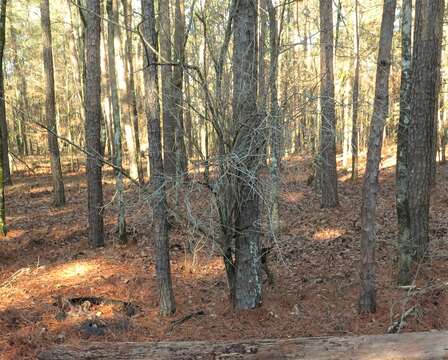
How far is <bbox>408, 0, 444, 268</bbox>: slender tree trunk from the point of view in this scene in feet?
22.8

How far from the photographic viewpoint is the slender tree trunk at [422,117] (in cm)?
696

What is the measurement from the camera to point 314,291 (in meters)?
7.46

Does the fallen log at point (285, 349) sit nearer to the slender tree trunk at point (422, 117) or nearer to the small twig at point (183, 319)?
the small twig at point (183, 319)

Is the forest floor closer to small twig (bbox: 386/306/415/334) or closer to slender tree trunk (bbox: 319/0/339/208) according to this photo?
small twig (bbox: 386/306/415/334)

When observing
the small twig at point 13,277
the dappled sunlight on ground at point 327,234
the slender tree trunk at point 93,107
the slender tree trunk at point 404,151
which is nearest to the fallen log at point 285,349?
the slender tree trunk at point 404,151

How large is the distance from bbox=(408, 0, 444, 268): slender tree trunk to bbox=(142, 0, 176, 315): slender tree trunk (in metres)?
4.14

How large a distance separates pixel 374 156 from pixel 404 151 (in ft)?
4.79

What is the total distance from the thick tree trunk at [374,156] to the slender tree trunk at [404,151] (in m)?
1.09

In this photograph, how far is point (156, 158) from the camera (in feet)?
20.6

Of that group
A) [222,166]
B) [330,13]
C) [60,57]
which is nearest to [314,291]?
[222,166]

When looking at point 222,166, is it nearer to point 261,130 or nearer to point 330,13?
point 261,130

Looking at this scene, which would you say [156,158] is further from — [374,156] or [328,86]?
[328,86]

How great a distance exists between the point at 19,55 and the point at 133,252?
2943 centimetres

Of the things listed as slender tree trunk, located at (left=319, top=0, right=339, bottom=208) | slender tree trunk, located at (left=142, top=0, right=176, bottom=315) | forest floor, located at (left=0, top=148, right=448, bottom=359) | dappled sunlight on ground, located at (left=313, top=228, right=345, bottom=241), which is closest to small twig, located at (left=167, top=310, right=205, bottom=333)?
forest floor, located at (left=0, top=148, right=448, bottom=359)
